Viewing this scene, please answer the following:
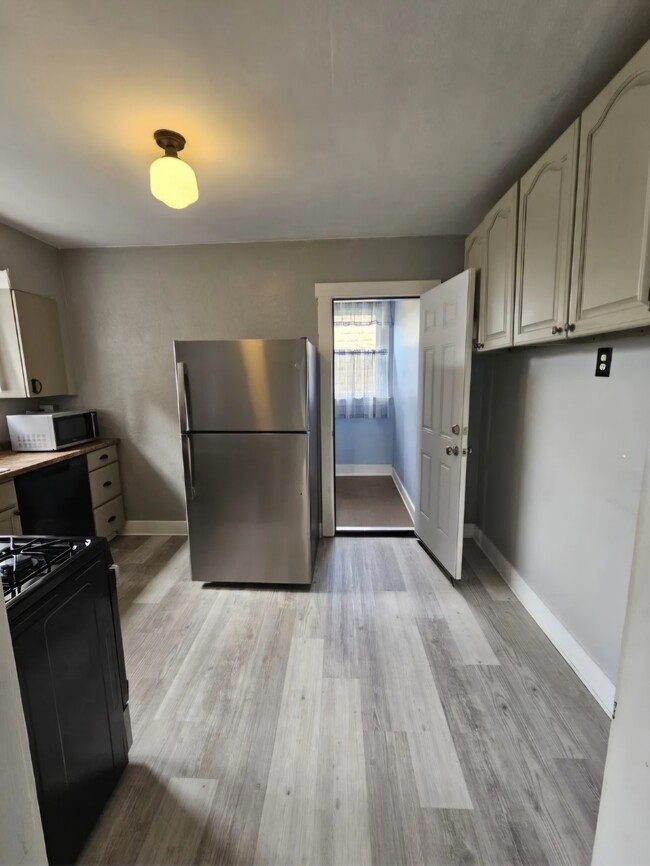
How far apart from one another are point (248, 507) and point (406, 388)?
242 cm

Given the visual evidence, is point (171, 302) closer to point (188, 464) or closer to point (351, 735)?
point (188, 464)

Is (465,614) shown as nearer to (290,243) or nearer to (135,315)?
(290,243)

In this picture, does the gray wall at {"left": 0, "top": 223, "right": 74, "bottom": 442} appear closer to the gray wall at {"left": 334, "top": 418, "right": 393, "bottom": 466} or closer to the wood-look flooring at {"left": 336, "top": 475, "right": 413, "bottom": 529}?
the wood-look flooring at {"left": 336, "top": 475, "right": 413, "bottom": 529}

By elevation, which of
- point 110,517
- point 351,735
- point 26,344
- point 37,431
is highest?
point 26,344

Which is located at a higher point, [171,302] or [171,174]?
[171,174]

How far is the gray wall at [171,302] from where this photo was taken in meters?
2.70

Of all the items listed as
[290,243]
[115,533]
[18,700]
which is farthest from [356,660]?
[290,243]

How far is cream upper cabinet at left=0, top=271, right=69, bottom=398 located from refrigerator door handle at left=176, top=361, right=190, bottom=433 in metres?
1.25

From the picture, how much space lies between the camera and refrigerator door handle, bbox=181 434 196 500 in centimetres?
221

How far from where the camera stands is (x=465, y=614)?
2049 mm

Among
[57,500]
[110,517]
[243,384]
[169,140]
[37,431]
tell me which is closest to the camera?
[169,140]

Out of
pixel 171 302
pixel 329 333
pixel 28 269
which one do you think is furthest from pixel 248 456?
pixel 28 269

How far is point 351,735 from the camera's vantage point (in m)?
1.38

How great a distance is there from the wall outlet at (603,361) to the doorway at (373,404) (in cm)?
218
